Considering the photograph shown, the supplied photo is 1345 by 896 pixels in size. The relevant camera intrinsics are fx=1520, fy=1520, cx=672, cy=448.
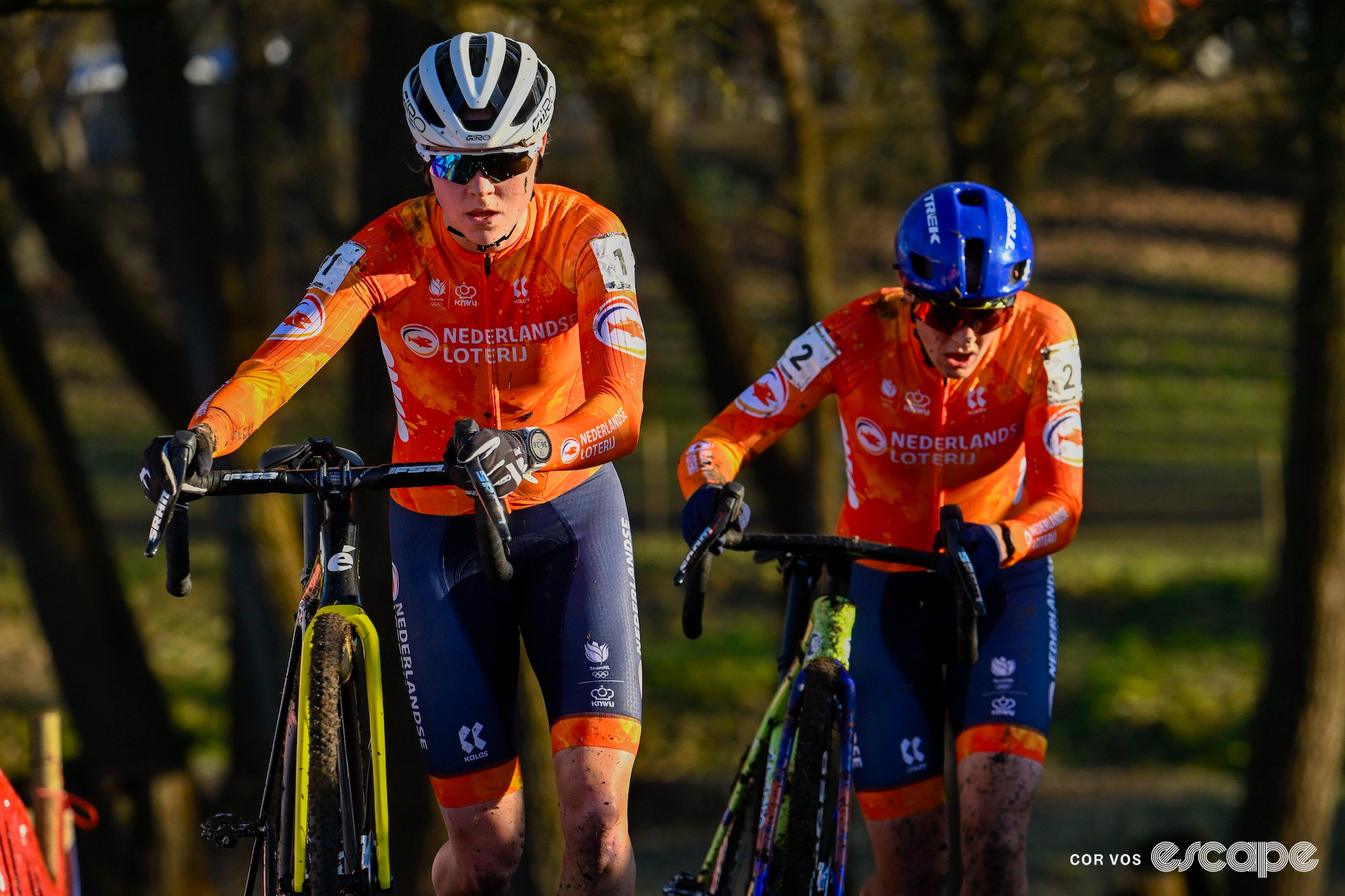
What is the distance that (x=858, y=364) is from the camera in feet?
16.6

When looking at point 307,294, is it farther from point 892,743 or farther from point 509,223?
point 892,743

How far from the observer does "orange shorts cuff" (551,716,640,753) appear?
4328 mm

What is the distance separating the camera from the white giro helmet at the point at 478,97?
169 inches

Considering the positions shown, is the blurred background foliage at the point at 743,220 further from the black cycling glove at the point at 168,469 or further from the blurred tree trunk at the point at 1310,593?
the black cycling glove at the point at 168,469

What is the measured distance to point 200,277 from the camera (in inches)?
377

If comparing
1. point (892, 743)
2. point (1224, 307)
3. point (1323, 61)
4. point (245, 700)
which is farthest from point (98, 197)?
point (1224, 307)

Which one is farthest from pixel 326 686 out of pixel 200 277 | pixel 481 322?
pixel 200 277

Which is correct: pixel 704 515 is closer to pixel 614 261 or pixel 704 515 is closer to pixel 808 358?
pixel 614 261

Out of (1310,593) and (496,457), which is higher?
(496,457)

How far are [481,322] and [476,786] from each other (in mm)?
1393

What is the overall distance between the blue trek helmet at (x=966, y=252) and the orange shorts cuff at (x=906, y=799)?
1574 millimetres

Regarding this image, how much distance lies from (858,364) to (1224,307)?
30558mm

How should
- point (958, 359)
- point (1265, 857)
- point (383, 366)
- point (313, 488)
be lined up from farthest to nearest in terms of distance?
1. point (1265, 857)
2. point (383, 366)
3. point (958, 359)
4. point (313, 488)

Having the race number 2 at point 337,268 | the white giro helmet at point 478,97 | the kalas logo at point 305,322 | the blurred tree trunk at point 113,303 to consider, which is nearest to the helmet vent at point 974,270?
the white giro helmet at point 478,97
